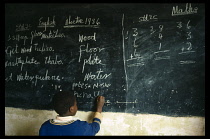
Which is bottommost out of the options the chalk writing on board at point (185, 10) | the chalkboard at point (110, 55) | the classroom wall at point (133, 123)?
the classroom wall at point (133, 123)

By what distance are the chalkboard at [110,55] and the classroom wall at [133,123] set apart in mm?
83

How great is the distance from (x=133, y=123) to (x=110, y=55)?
37.4 inches

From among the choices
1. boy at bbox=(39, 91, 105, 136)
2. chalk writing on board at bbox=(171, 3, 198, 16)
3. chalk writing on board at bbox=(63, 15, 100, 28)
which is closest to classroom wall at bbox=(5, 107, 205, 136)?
boy at bbox=(39, 91, 105, 136)

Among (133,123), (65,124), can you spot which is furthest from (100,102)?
(65,124)

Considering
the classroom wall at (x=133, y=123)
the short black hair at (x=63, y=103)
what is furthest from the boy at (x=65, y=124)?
the classroom wall at (x=133, y=123)

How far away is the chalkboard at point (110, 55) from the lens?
2.49 m

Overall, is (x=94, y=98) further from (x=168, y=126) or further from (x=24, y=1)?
(x=24, y=1)

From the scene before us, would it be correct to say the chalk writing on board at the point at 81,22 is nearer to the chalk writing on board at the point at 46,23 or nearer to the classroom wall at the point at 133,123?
the chalk writing on board at the point at 46,23

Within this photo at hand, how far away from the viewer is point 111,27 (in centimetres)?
261

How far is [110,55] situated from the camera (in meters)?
2.60

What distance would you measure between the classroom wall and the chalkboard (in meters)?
0.08

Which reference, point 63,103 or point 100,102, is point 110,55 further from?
point 63,103
